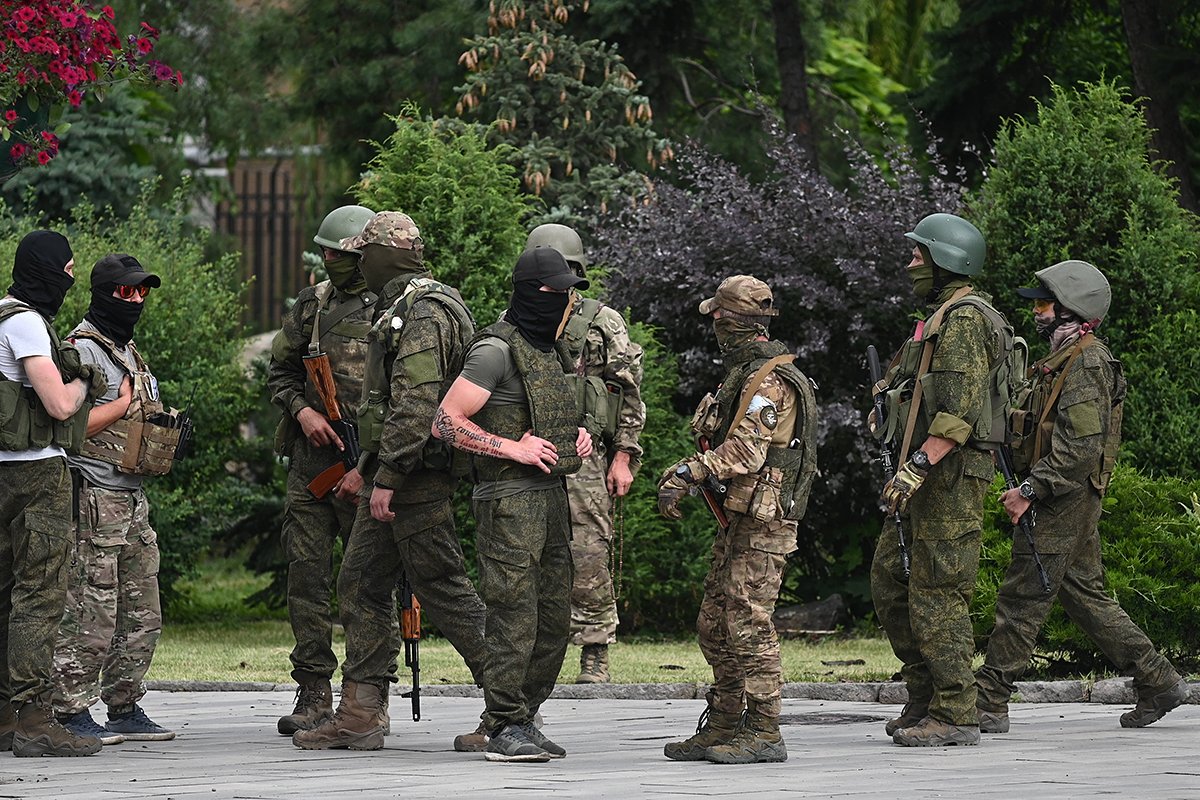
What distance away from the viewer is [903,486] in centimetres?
831

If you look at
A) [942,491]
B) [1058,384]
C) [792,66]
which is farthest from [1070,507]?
[792,66]

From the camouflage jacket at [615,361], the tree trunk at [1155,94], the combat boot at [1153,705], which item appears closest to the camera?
the combat boot at [1153,705]

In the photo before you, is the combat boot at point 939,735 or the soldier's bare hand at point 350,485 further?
the soldier's bare hand at point 350,485

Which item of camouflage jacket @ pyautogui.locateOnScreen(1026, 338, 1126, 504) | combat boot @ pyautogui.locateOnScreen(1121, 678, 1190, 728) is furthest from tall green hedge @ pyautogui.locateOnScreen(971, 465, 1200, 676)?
camouflage jacket @ pyautogui.locateOnScreen(1026, 338, 1126, 504)

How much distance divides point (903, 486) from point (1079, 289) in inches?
63.8

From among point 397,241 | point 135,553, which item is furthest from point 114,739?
point 397,241

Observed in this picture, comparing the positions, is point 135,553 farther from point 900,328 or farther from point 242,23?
point 242,23

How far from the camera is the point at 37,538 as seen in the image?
820 centimetres

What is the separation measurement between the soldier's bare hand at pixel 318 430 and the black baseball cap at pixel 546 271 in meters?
1.33

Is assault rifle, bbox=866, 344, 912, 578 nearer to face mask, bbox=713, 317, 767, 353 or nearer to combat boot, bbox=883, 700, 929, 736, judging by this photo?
combat boot, bbox=883, 700, 929, 736

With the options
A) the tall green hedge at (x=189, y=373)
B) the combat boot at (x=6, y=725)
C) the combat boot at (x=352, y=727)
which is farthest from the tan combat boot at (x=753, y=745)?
the tall green hedge at (x=189, y=373)

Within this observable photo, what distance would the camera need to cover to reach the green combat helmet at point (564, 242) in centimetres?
1028

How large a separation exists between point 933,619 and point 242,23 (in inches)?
754

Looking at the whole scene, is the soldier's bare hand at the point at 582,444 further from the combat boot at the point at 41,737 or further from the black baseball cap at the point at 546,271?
the combat boot at the point at 41,737
